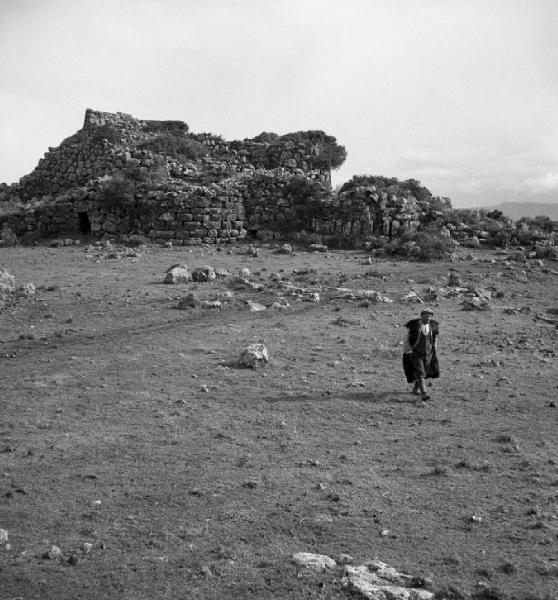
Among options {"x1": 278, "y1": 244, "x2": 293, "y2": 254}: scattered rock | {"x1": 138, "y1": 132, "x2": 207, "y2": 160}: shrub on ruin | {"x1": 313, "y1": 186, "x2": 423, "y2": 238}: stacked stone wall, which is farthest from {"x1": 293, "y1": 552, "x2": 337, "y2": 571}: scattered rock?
{"x1": 138, "y1": 132, "x2": 207, "y2": 160}: shrub on ruin

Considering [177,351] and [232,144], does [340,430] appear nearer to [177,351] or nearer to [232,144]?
[177,351]

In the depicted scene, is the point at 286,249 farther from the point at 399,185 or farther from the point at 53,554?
the point at 53,554

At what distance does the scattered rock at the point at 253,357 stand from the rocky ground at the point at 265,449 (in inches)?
3.5

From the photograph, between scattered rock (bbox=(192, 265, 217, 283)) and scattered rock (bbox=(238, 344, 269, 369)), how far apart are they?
6112 mm

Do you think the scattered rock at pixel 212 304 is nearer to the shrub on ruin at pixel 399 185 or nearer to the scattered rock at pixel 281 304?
the scattered rock at pixel 281 304

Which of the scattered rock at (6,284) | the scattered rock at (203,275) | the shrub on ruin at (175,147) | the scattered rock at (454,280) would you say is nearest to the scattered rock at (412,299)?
the scattered rock at (454,280)

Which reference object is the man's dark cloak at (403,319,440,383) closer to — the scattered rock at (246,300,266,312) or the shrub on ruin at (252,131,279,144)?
the scattered rock at (246,300,266,312)

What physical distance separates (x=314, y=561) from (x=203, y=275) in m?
11.4

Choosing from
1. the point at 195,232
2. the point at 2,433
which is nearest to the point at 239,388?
the point at 2,433

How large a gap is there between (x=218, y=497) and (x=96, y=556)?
1.25m

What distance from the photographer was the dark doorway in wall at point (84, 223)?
23188 millimetres

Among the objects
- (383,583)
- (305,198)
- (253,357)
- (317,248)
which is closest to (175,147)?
(305,198)

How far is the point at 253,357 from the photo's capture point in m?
9.25

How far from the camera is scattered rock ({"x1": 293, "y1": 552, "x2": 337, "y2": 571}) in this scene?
173 inches
